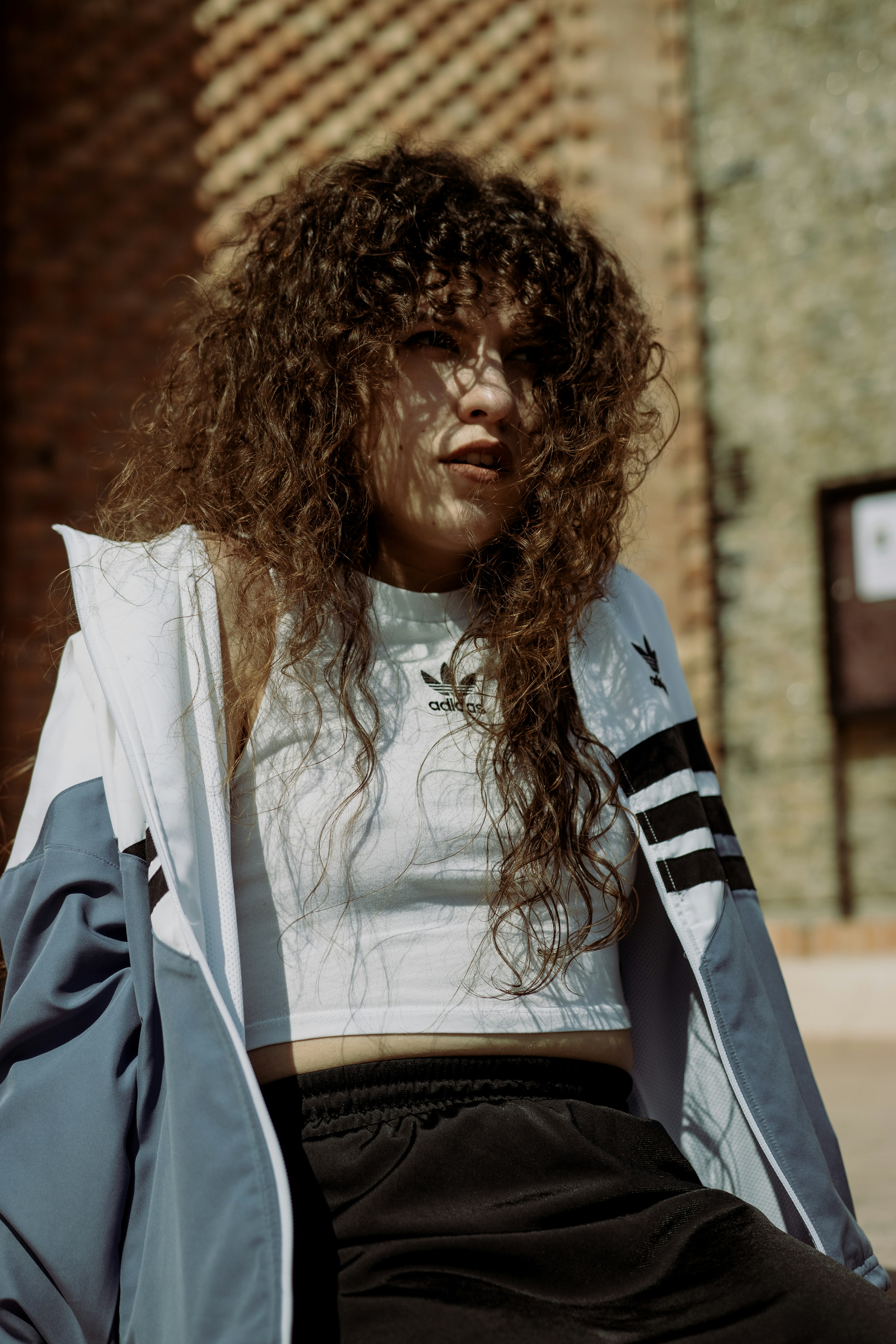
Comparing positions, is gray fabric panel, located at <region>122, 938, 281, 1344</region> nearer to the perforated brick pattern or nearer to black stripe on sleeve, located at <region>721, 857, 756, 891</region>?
black stripe on sleeve, located at <region>721, 857, 756, 891</region>

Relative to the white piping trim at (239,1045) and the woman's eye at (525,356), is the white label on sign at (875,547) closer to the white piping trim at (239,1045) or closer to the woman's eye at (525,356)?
the woman's eye at (525,356)

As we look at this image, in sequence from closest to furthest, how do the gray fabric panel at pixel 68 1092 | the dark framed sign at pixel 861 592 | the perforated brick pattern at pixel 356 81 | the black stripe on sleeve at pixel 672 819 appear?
the gray fabric panel at pixel 68 1092 → the black stripe on sleeve at pixel 672 819 → the dark framed sign at pixel 861 592 → the perforated brick pattern at pixel 356 81

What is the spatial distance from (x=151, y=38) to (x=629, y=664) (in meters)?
5.15

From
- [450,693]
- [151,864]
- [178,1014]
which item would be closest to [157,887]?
[151,864]

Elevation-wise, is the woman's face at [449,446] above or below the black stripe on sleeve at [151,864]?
above

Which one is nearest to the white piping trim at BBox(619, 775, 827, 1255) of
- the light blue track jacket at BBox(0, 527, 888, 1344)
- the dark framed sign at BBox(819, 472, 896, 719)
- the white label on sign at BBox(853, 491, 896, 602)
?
the light blue track jacket at BBox(0, 527, 888, 1344)

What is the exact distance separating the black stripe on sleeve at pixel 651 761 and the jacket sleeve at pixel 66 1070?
613mm

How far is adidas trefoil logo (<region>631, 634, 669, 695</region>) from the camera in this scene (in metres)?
1.67

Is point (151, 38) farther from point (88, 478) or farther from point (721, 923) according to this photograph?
point (721, 923)

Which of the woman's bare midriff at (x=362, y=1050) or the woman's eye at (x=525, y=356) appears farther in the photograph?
the woman's eye at (x=525, y=356)

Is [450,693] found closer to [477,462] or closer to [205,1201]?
[477,462]

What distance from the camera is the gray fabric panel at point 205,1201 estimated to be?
1.08 meters

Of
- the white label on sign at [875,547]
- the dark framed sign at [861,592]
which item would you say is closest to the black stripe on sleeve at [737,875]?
the dark framed sign at [861,592]

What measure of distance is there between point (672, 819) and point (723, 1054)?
28 centimetres
